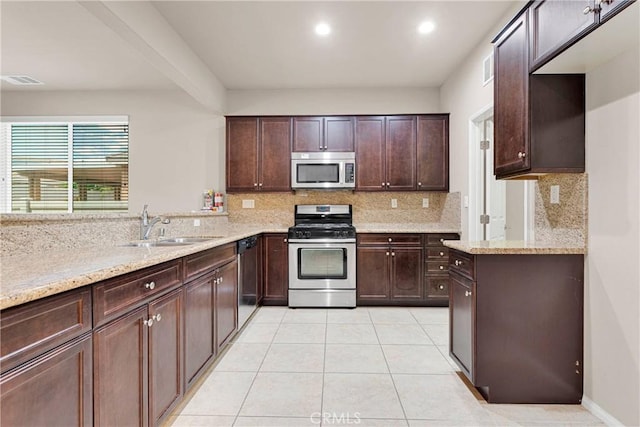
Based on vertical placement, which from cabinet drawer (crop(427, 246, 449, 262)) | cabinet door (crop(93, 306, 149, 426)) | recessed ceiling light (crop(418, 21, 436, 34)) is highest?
recessed ceiling light (crop(418, 21, 436, 34))

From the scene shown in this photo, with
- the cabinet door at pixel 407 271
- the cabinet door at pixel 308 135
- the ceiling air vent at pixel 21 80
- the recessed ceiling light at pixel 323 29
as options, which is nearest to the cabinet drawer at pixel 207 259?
the cabinet door at pixel 308 135

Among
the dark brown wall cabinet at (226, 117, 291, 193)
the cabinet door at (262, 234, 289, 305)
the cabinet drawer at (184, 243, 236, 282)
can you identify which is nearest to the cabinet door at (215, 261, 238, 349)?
the cabinet drawer at (184, 243, 236, 282)

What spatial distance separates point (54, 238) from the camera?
70.3 inches

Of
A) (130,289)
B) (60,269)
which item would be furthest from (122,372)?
(60,269)

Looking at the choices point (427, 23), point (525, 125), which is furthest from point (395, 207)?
point (525, 125)

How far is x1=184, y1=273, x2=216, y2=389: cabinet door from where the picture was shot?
1979 millimetres

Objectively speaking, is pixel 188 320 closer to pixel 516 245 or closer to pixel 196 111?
pixel 516 245

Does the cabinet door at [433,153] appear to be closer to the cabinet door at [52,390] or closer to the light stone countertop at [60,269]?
the light stone countertop at [60,269]

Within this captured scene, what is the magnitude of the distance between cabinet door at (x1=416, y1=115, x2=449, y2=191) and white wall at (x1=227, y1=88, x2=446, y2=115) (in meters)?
0.38

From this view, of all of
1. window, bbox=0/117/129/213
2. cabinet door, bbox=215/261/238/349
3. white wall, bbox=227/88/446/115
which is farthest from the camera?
window, bbox=0/117/129/213

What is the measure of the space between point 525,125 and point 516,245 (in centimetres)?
72

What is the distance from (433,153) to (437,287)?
64.7 inches

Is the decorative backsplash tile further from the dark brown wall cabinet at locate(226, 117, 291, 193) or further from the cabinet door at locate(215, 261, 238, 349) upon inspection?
the dark brown wall cabinet at locate(226, 117, 291, 193)

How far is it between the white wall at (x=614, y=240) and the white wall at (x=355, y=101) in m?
2.72
